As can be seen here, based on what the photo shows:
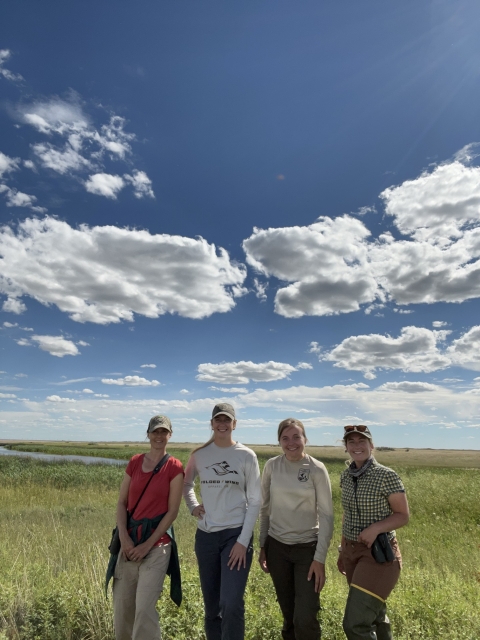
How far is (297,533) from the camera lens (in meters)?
3.97

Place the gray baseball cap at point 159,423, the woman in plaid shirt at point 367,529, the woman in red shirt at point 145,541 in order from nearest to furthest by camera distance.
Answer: the woman in plaid shirt at point 367,529 < the woman in red shirt at point 145,541 < the gray baseball cap at point 159,423

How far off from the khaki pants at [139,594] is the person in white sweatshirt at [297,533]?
1.03 metres

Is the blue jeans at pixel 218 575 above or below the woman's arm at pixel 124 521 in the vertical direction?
below

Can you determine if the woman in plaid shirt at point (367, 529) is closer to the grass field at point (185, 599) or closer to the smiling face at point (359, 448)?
the smiling face at point (359, 448)

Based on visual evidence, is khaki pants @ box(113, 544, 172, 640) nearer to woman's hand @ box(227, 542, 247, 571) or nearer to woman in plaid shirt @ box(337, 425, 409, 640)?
woman's hand @ box(227, 542, 247, 571)

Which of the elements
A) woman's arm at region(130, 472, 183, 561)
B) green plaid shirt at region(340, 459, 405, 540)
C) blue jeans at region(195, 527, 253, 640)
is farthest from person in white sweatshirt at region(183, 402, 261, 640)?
green plaid shirt at region(340, 459, 405, 540)

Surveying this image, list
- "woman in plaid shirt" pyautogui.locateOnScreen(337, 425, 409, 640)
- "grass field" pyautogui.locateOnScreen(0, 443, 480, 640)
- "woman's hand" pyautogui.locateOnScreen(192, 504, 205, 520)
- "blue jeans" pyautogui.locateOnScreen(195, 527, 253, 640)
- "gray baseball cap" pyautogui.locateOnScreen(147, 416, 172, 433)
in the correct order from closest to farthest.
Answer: "woman in plaid shirt" pyautogui.locateOnScreen(337, 425, 409, 640) < "blue jeans" pyautogui.locateOnScreen(195, 527, 253, 640) < "woman's hand" pyautogui.locateOnScreen(192, 504, 205, 520) < "gray baseball cap" pyautogui.locateOnScreen(147, 416, 172, 433) < "grass field" pyautogui.locateOnScreen(0, 443, 480, 640)

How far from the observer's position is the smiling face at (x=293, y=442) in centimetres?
405

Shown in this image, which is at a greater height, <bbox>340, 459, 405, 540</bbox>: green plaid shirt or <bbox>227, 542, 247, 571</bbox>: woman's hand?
<bbox>340, 459, 405, 540</bbox>: green plaid shirt

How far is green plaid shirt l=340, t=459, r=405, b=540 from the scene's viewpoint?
3.66 meters

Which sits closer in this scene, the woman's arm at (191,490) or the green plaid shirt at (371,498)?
the green plaid shirt at (371,498)

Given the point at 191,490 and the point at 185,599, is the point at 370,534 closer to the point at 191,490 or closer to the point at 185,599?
the point at 191,490

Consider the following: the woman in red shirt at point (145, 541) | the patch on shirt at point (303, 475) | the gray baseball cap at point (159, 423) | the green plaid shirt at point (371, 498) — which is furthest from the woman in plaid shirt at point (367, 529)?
the gray baseball cap at point (159, 423)

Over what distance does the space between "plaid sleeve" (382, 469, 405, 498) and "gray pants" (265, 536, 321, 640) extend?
0.90m
